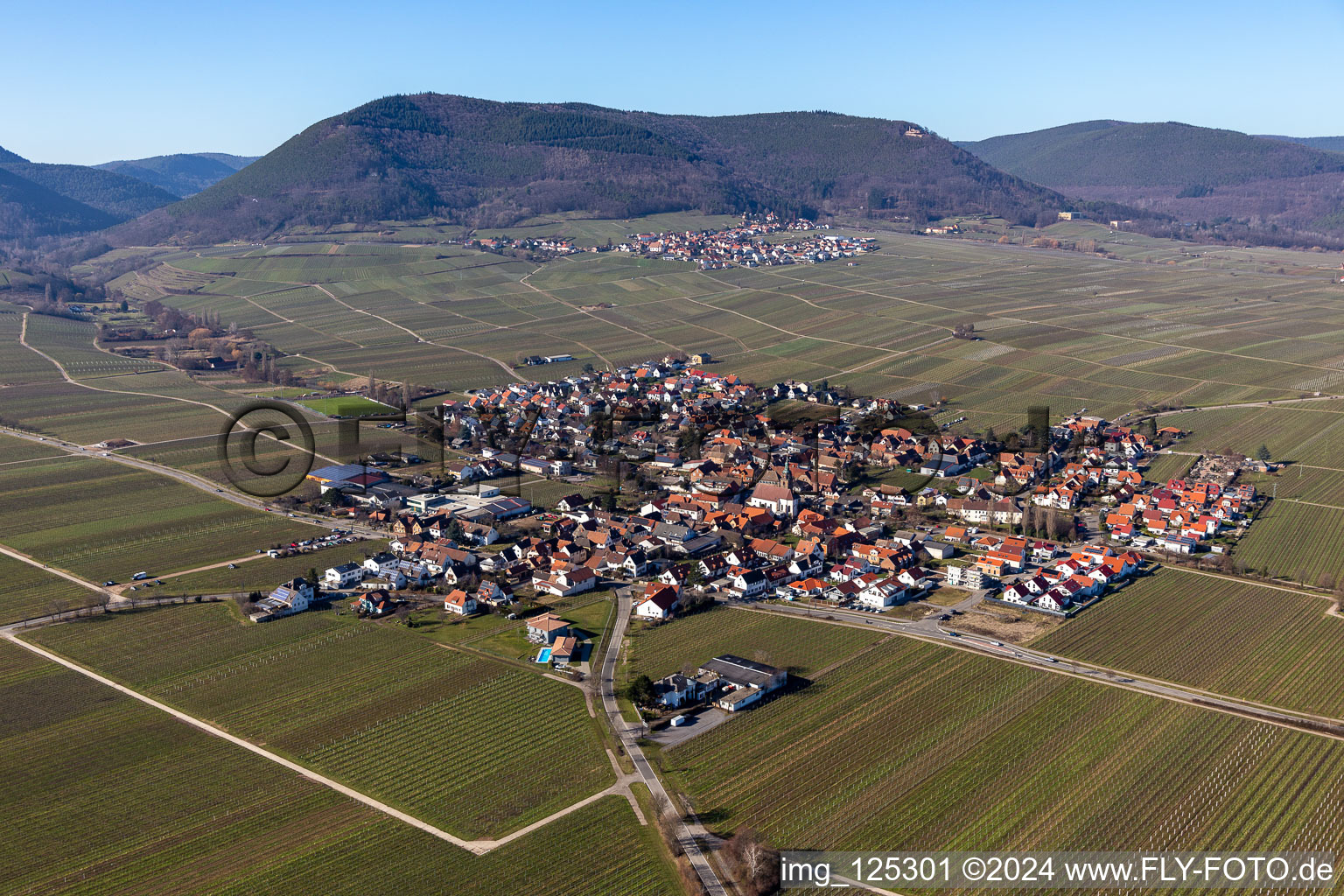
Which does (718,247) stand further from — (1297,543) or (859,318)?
(1297,543)

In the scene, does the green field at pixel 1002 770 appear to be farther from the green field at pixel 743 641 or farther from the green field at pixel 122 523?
the green field at pixel 122 523

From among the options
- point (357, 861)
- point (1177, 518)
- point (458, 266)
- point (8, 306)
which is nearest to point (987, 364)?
point (1177, 518)

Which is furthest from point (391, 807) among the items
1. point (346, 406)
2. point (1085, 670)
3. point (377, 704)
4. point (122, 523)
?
point (346, 406)

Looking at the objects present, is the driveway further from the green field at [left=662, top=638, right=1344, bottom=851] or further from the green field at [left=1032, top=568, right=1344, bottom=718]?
the green field at [left=1032, top=568, right=1344, bottom=718]

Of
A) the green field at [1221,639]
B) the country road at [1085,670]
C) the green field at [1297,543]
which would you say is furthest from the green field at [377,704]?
the green field at [1297,543]

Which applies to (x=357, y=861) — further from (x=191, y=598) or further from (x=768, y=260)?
(x=768, y=260)

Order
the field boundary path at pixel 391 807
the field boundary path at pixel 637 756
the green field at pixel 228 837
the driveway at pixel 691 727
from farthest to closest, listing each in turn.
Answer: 1. the driveway at pixel 691 727
2. the field boundary path at pixel 391 807
3. the field boundary path at pixel 637 756
4. the green field at pixel 228 837

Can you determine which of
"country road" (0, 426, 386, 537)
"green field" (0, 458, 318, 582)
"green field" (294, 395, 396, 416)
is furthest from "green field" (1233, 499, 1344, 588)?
"green field" (294, 395, 396, 416)
